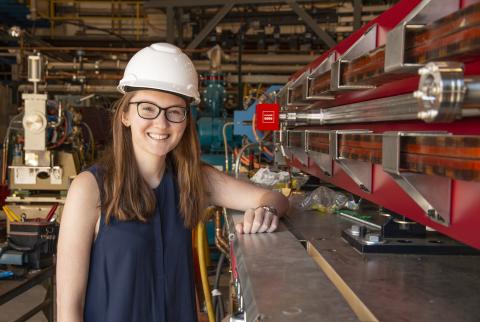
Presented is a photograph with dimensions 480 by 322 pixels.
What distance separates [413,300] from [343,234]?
397 mm

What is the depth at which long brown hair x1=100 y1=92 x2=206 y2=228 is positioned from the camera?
1229 millimetres

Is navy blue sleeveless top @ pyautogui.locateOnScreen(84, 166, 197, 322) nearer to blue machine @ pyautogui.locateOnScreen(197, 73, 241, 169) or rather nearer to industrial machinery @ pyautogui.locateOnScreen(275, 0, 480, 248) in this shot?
industrial machinery @ pyautogui.locateOnScreen(275, 0, 480, 248)

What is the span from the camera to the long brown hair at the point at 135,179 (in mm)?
1229

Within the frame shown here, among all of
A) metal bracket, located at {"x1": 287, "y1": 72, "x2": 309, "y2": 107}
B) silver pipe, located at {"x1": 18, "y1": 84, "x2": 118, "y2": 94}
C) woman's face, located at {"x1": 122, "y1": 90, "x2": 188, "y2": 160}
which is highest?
silver pipe, located at {"x1": 18, "y1": 84, "x2": 118, "y2": 94}

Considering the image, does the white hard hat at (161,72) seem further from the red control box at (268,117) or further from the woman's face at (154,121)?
the red control box at (268,117)

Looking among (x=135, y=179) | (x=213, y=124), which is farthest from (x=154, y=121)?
(x=213, y=124)

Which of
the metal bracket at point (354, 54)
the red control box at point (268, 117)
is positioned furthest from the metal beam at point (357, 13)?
the metal bracket at point (354, 54)

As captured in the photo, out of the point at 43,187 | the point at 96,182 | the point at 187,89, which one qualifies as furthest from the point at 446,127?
the point at 43,187

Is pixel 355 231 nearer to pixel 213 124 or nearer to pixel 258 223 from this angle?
pixel 258 223

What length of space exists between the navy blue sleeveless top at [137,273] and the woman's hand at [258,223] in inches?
8.4

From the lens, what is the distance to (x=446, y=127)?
723 mm

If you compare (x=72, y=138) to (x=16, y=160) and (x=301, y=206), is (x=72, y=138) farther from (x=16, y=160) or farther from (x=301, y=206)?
(x=301, y=206)

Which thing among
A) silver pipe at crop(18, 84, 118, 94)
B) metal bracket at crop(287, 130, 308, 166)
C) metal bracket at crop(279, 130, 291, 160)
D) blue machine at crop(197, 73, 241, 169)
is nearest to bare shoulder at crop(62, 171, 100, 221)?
metal bracket at crop(287, 130, 308, 166)

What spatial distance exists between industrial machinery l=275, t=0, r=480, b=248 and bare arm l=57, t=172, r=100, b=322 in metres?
0.59
